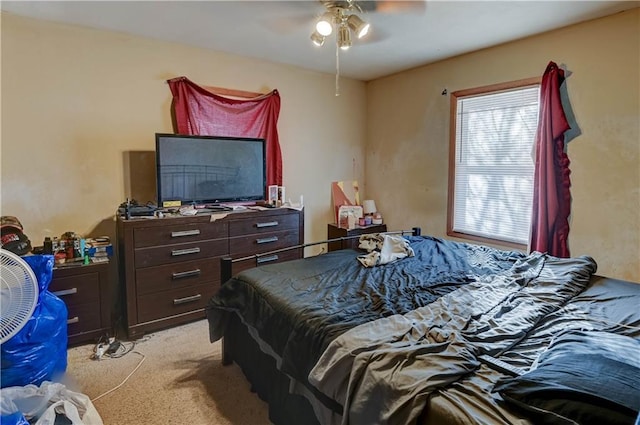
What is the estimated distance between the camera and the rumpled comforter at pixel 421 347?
112 cm

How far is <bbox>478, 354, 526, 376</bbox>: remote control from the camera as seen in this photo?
3.78 ft

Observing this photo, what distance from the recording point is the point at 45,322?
6.66 feet

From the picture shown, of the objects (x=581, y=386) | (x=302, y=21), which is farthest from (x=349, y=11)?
(x=581, y=386)

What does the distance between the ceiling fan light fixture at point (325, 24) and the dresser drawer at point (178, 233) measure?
1.65 metres

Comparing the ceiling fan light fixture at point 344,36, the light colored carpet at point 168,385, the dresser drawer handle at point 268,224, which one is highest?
the ceiling fan light fixture at point 344,36

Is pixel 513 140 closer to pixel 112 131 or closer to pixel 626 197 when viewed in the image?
pixel 626 197

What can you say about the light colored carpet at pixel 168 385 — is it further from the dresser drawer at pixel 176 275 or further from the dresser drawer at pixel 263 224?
the dresser drawer at pixel 263 224

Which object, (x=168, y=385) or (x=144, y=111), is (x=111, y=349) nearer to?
(x=168, y=385)

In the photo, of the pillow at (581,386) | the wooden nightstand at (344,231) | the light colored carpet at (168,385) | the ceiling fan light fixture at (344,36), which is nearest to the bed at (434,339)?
the pillow at (581,386)

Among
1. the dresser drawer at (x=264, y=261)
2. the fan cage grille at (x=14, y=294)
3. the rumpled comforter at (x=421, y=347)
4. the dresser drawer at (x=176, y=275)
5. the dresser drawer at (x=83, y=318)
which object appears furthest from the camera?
the dresser drawer at (x=264, y=261)

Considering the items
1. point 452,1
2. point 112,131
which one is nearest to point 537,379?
point 452,1

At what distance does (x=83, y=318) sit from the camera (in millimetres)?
2621

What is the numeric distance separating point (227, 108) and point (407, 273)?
2.37 m

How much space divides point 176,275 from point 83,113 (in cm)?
146
